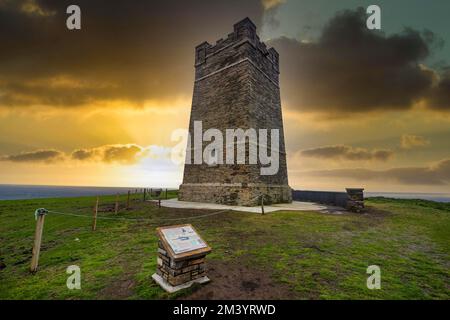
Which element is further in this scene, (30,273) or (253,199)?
(253,199)

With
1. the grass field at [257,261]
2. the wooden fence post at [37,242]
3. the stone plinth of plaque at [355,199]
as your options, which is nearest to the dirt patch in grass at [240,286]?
the grass field at [257,261]

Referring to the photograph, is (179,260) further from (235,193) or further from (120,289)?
(235,193)

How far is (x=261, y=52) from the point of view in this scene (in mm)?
17000

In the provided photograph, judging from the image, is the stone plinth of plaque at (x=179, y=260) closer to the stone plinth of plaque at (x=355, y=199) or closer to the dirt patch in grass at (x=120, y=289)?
the dirt patch in grass at (x=120, y=289)

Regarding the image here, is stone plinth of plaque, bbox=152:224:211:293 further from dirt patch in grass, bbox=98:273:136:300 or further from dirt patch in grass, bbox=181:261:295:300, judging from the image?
dirt patch in grass, bbox=98:273:136:300

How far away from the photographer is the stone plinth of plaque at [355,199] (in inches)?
486

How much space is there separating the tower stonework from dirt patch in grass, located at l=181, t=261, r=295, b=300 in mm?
9173

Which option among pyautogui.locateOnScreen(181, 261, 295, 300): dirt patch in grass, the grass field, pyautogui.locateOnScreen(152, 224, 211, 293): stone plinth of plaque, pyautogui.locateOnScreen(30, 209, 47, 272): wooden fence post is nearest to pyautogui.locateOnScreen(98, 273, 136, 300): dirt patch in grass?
the grass field

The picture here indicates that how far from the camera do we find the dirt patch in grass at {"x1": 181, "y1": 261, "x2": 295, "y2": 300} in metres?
3.21

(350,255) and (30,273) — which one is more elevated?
(350,255)
